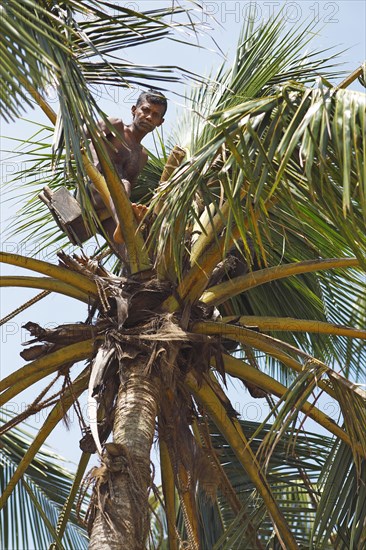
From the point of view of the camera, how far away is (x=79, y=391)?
5.66 meters

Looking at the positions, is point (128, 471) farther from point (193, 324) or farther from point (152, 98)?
point (152, 98)

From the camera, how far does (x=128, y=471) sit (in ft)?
15.1

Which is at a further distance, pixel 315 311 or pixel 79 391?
pixel 315 311

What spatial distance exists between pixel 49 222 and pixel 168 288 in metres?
2.38

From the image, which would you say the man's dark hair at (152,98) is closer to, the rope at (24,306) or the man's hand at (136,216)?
the man's hand at (136,216)

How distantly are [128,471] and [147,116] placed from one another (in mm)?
2590

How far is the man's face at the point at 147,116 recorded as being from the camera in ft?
21.2

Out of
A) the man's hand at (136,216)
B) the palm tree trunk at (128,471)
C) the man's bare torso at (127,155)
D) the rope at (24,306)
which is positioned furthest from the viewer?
the man's bare torso at (127,155)

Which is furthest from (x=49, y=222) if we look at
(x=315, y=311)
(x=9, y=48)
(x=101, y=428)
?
(x=9, y=48)

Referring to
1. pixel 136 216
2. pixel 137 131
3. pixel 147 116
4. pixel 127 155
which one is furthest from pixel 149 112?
pixel 136 216

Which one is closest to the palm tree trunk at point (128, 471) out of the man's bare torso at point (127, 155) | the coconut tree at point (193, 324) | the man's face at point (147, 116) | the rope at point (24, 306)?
the coconut tree at point (193, 324)

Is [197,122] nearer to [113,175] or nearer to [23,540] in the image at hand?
[113,175]

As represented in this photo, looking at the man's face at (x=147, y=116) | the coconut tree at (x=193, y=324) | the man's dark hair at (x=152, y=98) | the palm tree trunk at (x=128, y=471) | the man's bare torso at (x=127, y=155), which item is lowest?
the palm tree trunk at (x=128, y=471)

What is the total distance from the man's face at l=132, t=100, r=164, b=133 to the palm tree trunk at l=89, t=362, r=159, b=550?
1.88 m
